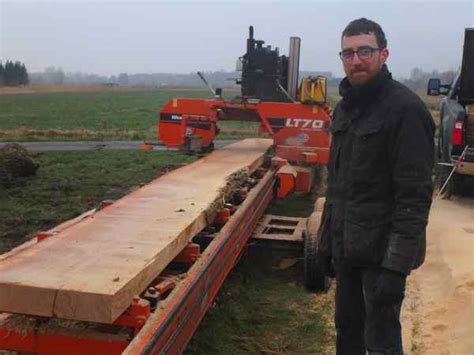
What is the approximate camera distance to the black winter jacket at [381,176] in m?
2.90

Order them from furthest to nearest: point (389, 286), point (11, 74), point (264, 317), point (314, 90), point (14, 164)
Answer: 1. point (11, 74)
2. point (14, 164)
3. point (314, 90)
4. point (264, 317)
5. point (389, 286)

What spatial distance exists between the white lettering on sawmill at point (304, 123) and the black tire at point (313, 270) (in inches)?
108

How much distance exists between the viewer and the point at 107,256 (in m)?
3.52

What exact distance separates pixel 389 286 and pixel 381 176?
54 centimetres

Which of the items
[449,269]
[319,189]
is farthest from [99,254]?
[319,189]

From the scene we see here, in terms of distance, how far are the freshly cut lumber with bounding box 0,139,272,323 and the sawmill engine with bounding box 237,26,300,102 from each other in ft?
12.7

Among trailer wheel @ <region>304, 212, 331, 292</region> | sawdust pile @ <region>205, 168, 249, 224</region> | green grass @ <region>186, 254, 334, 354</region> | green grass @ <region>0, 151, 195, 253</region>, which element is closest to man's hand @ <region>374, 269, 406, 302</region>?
green grass @ <region>186, 254, 334, 354</region>

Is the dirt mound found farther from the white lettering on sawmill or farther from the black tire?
the black tire

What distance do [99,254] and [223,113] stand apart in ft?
17.5

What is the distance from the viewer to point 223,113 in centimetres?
868

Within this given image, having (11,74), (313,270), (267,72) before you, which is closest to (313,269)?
(313,270)

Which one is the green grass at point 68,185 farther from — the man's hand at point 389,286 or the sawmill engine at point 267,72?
the man's hand at point 389,286

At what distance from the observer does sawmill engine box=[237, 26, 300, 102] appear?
30.2 ft

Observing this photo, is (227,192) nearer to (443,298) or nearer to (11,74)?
(443,298)
